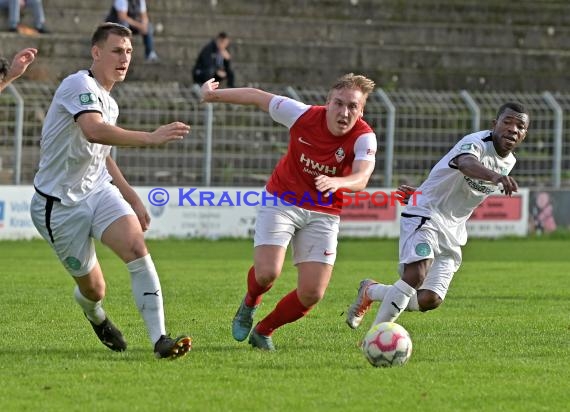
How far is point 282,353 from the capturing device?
9.55 m

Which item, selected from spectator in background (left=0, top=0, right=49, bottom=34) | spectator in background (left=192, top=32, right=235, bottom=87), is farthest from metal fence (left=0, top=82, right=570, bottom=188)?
spectator in background (left=0, top=0, right=49, bottom=34)

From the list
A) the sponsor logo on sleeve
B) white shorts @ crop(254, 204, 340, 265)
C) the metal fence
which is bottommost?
the metal fence

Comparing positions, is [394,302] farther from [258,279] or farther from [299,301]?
[258,279]

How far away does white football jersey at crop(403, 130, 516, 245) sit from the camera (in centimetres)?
1057

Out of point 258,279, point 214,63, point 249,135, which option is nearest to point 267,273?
point 258,279

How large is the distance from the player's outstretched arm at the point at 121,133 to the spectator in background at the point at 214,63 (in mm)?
17425

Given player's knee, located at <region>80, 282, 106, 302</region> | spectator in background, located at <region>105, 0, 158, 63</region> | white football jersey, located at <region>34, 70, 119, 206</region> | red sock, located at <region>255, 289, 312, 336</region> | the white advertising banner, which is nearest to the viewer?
white football jersey, located at <region>34, 70, 119, 206</region>

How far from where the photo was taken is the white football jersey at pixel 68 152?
8922 millimetres

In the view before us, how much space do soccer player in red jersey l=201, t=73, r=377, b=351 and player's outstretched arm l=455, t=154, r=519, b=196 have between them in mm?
821

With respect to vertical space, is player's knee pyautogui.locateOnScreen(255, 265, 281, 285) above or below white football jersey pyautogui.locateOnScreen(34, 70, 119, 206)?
below

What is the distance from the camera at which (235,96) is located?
31.6 ft

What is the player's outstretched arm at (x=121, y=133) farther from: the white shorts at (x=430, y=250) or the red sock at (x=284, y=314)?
the white shorts at (x=430, y=250)

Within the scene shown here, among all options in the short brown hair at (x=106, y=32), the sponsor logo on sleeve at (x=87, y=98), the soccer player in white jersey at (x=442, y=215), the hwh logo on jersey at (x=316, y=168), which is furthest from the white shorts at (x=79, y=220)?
the soccer player in white jersey at (x=442, y=215)

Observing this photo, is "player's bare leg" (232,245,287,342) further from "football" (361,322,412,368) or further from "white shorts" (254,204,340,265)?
"football" (361,322,412,368)
